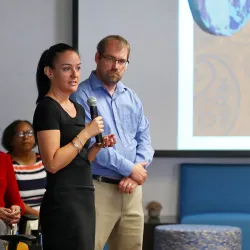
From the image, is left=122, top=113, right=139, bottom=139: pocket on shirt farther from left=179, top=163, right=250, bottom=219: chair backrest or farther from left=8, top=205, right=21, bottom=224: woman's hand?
left=179, top=163, right=250, bottom=219: chair backrest

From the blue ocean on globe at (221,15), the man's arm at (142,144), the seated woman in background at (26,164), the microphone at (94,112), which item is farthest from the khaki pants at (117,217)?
the blue ocean on globe at (221,15)

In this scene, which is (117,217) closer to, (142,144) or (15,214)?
(142,144)

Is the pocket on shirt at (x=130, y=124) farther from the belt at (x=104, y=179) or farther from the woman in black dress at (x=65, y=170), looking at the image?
the woman in black dress at (x=65, y=170)

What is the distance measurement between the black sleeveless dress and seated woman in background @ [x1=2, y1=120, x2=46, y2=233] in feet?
6.05

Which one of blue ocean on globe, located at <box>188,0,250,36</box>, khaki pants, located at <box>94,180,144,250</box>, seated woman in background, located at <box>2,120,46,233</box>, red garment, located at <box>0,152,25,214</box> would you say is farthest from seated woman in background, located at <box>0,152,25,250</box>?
blue ocean on globe, located at <box>188,0,250,36</box>

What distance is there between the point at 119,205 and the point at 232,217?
1.82 m

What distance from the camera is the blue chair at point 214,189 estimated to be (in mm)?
5164

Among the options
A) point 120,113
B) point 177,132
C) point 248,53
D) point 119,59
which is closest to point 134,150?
point 120,113

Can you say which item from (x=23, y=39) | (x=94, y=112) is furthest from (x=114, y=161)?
(x=23, y=39)

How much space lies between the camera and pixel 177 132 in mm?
5160

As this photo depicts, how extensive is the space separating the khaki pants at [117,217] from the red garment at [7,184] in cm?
80

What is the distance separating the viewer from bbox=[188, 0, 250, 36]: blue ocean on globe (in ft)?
17.1

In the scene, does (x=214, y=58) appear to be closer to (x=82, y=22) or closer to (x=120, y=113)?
(x=82, y=22)

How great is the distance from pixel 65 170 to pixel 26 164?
2.08 m
